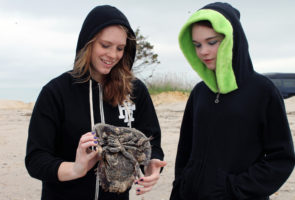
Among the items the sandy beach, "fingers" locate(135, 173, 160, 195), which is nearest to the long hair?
"fingers" locate(135, 173, 160, 195)

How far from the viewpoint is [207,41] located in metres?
2.92

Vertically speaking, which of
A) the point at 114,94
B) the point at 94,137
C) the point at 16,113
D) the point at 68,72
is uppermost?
the point at 68,72

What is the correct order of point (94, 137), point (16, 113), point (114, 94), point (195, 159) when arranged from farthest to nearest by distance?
point (16, 113), point (195, 159), point (114, 94), point (94, 137)

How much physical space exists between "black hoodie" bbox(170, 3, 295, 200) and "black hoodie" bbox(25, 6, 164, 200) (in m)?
0.45

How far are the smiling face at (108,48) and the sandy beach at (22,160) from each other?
11.6ft

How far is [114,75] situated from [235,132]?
1.08m

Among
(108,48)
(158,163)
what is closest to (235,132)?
→ (158,163)

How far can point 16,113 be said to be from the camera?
17672 mm

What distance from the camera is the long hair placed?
2.75 m

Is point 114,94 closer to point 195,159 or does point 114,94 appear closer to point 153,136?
point 153,136

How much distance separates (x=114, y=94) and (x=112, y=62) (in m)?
0.25

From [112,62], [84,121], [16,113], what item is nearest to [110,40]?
[112,62]

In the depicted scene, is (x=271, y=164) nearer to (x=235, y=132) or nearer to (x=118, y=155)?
(x=235, y=132)

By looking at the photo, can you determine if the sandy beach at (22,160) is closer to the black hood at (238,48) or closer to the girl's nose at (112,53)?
the black hood at (238,48)
